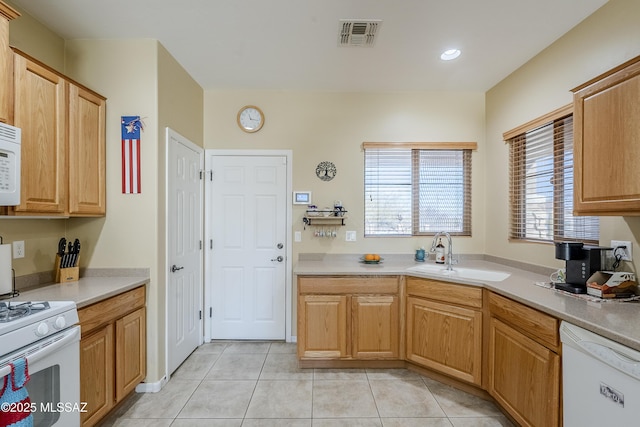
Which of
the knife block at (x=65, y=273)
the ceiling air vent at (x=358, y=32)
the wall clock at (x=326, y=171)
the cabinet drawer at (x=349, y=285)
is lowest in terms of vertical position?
the cabinet drawer at (x=349, y=285)

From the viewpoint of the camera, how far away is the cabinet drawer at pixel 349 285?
2.67 m

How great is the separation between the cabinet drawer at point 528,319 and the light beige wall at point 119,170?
2591mm

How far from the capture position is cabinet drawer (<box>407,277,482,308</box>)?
7.50ft

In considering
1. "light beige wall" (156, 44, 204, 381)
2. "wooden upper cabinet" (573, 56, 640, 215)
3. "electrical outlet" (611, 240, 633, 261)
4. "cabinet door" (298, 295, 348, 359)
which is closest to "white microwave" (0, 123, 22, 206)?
"light beige wall" (156, 44, 204, 381)

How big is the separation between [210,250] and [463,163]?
9.87 feet

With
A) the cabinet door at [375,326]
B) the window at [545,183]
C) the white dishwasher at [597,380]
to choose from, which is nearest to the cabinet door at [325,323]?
the cabinet door at [375,326]

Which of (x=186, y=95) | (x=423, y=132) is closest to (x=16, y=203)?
(x=186, y=95)

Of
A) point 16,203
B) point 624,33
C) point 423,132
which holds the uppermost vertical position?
point 624,33

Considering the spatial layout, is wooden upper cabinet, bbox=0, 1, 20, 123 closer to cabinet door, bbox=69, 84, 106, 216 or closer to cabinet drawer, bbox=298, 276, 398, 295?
cabinet door, bbox=69, 84, 106, 216

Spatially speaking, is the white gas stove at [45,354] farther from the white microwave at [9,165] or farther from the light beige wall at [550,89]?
the light beige wall at [550,89]

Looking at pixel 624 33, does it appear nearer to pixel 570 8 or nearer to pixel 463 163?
pixel 570 8

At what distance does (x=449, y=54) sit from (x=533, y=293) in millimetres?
2021

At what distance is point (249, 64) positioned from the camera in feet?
8.96

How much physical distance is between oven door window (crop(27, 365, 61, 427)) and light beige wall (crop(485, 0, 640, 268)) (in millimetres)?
3316
